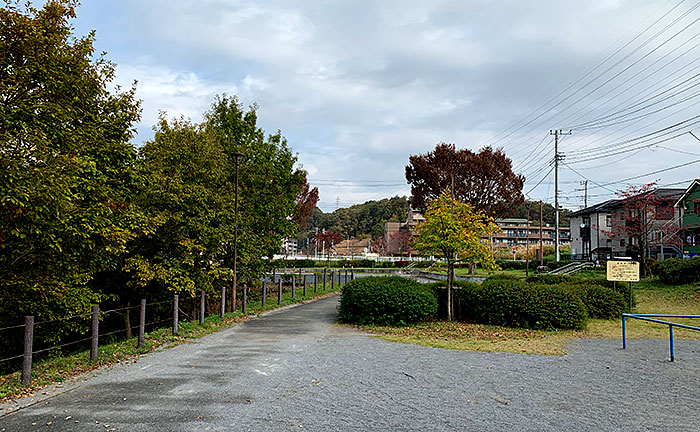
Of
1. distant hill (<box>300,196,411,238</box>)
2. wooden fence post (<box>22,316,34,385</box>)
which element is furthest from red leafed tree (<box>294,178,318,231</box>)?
distant hill (<box>300,196,411,238</box>)

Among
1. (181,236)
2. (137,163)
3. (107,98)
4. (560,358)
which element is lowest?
(560,358)

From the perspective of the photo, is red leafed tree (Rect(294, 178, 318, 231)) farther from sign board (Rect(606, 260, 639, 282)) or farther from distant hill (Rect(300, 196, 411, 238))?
distant hill (Rect(300, 196, 411, 238))

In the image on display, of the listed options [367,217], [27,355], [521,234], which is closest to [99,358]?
[27,355]

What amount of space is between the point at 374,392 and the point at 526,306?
24.8ft

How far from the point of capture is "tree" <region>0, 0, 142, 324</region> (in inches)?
302

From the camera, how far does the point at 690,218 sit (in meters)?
37.5

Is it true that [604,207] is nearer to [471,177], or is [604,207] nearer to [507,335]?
[471,177]

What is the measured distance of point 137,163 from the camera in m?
12.6

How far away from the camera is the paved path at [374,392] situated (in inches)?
203

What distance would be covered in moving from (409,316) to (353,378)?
5.93 metres

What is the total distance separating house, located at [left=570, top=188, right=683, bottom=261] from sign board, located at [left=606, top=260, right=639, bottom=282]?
17690mm

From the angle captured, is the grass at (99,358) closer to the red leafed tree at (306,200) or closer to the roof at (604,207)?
the red leafed tree at (306,200)

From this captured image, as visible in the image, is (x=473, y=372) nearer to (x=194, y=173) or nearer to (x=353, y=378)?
(x=353, y=378)

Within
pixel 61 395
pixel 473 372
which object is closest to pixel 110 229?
pixel 61 395
